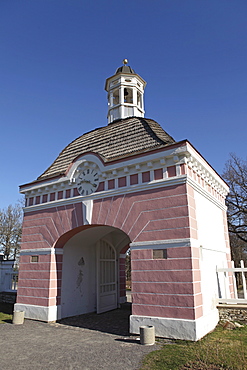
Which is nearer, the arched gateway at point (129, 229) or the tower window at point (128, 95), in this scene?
the arched gateway at point (129, 229)

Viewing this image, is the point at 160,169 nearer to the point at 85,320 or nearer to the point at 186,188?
the point at 186,188

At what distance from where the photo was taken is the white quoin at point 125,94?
43.4 ft

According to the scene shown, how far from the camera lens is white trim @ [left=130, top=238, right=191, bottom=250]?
7312mm

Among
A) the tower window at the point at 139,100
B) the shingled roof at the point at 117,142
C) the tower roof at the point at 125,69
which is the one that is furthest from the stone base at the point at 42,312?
the tower roof at the point at 125,69

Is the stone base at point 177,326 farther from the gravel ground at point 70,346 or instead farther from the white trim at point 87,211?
the white trim at point 87,211

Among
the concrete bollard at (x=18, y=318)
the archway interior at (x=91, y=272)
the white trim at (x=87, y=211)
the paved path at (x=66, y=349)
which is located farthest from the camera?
the archway interior at (x=91, y=272)

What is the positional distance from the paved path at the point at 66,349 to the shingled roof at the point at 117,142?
Result: 16.9ft

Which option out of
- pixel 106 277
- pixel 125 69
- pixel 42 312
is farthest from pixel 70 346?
pixel 125 69

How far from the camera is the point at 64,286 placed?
10.2m

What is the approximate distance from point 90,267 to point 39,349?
5.23 meters

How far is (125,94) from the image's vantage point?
13.9m

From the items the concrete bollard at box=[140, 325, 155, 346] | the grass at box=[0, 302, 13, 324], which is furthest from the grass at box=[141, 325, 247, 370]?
the grass at box=[0, 302, 13, 324]

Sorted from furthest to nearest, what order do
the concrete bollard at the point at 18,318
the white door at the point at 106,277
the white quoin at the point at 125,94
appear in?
the white quoin at the point at 125,94, the white door at the point at 106,277, the concrete bollard at the point at 18,318

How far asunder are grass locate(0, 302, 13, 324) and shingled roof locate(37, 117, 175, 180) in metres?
5.26
